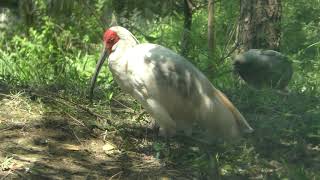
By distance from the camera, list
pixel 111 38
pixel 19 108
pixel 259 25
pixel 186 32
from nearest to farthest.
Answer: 1. pixel 111 38
2. pixel 19 108
3. pixel 186 32
4. pixel 259 25

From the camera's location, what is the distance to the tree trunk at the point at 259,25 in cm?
721

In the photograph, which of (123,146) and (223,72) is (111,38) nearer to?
(123,146)

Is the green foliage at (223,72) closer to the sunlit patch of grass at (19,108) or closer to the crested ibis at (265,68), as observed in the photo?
the crested ibis at (265,68)

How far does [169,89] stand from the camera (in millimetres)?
4527

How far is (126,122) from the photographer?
17.2ft

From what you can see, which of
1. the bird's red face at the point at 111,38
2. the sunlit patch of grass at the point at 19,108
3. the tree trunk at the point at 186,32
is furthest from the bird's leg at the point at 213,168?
the tree trunk at the point at 186,32

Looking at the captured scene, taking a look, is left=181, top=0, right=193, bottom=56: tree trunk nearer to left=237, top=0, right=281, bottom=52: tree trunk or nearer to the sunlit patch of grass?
left=237, top=0, right=281, bottom=52: tree trunk

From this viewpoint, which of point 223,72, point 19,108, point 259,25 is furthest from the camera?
point 259,25

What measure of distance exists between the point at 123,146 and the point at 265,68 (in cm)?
238

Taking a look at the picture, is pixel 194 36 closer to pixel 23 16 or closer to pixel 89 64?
pixel 89 64

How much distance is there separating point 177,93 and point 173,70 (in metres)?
0.17

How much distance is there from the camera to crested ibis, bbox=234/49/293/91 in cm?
659

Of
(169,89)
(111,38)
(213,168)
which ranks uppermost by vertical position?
(111,38)

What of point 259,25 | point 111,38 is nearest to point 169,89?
point 111,38
